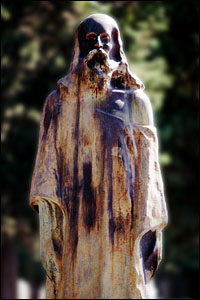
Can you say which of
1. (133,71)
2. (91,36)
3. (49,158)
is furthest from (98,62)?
(133,71)

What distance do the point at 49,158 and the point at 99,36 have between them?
1258 mm

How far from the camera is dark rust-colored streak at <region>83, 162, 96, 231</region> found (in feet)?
18.6

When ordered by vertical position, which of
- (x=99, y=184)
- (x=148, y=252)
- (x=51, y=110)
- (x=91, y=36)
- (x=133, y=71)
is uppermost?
(x=133, y=71)

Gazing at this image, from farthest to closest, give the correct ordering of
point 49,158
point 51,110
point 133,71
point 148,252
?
1. point 133,71
2. point 51,110
3. point 49,158
4. point 148,252

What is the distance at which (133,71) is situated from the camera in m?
16.2

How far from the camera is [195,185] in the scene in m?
19.2

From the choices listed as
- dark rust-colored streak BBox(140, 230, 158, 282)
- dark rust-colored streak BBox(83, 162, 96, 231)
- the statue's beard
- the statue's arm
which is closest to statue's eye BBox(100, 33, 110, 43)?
the statue's beard

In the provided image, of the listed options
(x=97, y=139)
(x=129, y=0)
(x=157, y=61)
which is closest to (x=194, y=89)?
(x=157, y=61)

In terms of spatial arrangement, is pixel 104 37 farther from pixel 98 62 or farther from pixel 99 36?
pixel 98 62

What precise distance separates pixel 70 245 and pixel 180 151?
14085mm

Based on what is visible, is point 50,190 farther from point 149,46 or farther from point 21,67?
point 149,46

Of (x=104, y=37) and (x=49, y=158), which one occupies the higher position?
(x=104, y=37)

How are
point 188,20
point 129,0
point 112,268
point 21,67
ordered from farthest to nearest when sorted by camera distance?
point 188,20
point 21,67
point 129,0
point 112,268

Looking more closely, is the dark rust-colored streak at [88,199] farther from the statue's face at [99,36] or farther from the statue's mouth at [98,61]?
the statue's face at [99,36]
